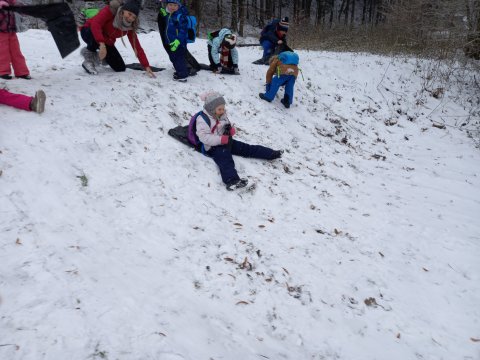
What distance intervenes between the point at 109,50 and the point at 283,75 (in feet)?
12.1

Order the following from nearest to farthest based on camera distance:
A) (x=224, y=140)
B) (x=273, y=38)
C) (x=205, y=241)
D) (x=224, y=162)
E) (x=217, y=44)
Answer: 1. (x=205, y=241)
2. (x=224, y=162)
3. (x=224, y=140)
4. (x=217, y=44)
5. (x=273, y=38)

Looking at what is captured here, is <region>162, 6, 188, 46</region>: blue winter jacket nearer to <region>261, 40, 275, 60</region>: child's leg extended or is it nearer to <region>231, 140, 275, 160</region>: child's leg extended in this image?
<region>231, 140, 275, 160</region>: child's leg extended

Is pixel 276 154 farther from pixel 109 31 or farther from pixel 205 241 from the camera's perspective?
pixel 109 31

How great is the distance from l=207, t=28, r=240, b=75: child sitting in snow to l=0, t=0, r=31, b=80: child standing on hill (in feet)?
13.5

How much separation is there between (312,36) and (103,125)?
14.0 m

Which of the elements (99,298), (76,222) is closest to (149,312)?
(99,298)

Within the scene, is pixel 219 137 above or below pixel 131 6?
below

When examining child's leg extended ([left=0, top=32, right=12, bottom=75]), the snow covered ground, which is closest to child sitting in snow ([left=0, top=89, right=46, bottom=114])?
the snow covered ground

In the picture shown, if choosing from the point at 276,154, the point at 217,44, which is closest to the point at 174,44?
the point at 217,44

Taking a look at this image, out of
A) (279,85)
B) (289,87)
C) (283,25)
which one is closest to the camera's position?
(279,85)

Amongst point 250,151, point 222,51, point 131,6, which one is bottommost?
point 250,151

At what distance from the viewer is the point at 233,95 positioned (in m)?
7.91

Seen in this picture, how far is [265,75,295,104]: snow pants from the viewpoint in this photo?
797 cm

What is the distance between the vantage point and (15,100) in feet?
15.3
